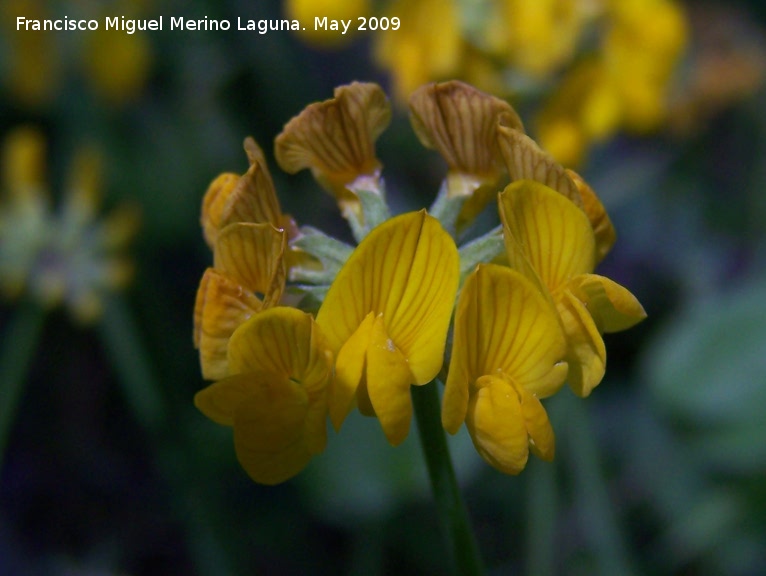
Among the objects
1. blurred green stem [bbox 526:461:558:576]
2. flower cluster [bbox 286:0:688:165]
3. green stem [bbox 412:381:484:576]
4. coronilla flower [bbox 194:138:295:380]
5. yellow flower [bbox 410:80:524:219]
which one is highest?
flower cluster [bbox 286:0:688:165]

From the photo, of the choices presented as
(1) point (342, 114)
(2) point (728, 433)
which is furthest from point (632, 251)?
(1) point (342, 114)

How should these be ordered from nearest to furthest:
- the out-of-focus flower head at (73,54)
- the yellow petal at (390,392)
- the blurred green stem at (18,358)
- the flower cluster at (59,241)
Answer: the yellow petal at (390,392) < the blurred green stem at (18,358) < the flower cluster at (59,241) < the out-of-focus flower head at (73,54)

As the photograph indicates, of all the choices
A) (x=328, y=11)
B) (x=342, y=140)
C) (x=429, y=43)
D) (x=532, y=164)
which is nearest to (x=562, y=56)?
(x=429, y=43)

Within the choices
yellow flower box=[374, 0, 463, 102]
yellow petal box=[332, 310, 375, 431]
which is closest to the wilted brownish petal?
yellow petal box=[332, 310, 375, 431]

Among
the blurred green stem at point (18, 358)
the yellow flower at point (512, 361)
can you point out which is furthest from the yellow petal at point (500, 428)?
the blurred green stem at point (18, 358)

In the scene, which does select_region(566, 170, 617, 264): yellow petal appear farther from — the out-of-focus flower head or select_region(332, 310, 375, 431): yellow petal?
the out-of-focus flower head

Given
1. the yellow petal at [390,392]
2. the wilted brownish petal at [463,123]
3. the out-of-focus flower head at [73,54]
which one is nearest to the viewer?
the yellow petal at [390,392]

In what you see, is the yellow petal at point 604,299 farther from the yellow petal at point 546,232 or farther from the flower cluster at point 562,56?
the flower cluster at point 562,56
